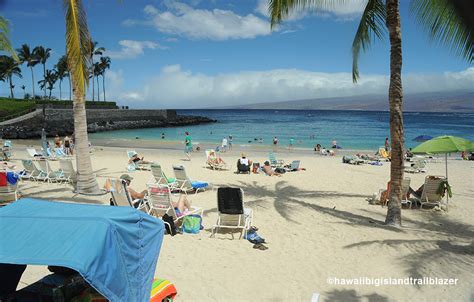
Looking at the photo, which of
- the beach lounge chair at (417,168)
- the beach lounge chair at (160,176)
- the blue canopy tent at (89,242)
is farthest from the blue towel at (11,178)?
the beach lounge chair at (417,168)

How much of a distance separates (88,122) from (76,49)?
48.8 meters

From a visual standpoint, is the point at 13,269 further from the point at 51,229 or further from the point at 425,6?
the point at 425,6

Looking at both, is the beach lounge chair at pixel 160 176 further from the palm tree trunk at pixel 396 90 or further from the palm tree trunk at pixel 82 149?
the palm tree trunk at pixel 396 90

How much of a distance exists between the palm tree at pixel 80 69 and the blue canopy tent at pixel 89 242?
604cm

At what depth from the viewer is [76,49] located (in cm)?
884

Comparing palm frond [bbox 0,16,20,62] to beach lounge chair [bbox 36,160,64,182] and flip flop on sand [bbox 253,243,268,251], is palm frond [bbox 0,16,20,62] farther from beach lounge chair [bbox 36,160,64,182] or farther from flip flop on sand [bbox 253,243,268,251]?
flip flop on sand [bbox 253,243,268,251]

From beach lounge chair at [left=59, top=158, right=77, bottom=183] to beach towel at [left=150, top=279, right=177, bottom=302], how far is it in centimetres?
837

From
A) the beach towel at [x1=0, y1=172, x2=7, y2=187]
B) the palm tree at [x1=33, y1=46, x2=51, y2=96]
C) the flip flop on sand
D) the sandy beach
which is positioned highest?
the palm tree at [x1=33, y1=46, x2=51, y2=96]

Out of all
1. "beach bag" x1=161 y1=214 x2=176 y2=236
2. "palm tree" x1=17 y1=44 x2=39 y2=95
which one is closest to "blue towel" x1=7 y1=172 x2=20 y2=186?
"beach bag" x1=161 y1=214 x2=176 y2=236

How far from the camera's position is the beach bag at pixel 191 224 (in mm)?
7016

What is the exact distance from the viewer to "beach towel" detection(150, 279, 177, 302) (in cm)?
407

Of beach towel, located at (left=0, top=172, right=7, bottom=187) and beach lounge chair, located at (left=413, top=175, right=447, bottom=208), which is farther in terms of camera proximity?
beach lounge chair, located at (left=413, top=175, right=447, bottom=208)

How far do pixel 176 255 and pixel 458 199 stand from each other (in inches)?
331

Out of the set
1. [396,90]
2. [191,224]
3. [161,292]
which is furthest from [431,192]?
[161,292]
